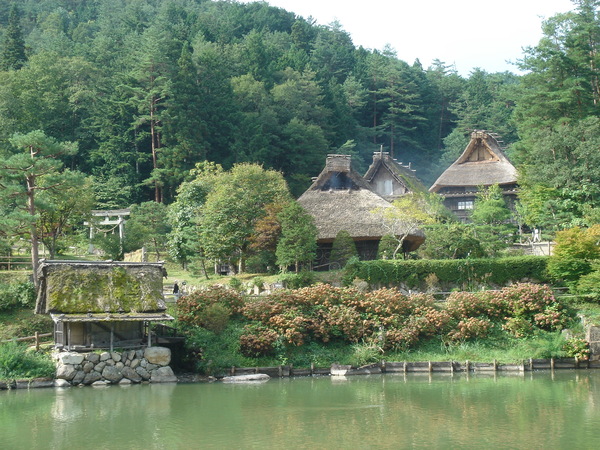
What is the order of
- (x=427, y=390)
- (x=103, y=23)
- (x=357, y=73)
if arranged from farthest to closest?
(x=103, y=23)
(x=357, y=73)
(x=427, y=390)

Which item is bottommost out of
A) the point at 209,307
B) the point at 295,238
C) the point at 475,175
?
the point at 209,307

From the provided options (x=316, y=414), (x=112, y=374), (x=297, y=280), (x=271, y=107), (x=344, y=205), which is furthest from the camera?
(x=271, y=107)

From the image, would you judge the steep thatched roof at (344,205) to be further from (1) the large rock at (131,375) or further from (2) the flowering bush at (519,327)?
(1) the large rock at (131,375)

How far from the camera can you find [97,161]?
5188 centimetres

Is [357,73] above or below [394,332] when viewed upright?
above

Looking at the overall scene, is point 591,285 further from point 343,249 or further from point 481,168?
point 481,168

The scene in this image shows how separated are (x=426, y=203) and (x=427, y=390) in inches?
766

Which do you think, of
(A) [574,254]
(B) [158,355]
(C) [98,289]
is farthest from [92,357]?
(A) [574,254]

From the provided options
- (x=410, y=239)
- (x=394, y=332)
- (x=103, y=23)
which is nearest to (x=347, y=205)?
(x=410, y=239)

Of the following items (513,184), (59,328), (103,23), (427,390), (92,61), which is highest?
(103,23)

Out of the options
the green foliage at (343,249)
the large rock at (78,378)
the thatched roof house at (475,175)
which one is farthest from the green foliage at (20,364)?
the thatched roof house at (475,175)

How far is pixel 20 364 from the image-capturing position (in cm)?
2525

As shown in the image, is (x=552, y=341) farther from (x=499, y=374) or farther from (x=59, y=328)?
(x=59, y=328)

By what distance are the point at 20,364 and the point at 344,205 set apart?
19.2 metres
